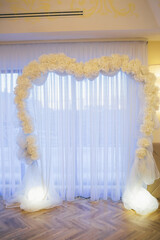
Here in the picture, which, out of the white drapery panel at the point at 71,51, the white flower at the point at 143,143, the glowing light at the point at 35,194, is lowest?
the glowing light at the point at 35,194

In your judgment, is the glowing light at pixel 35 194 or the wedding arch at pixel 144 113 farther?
the glowing light at pixel 35 194

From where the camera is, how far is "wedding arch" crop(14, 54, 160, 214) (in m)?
3.32

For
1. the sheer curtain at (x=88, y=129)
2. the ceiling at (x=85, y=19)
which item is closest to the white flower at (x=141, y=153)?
the sheer curtain at (x=88, y=129)

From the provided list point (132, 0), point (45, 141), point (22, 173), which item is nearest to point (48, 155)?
point (45, 141)

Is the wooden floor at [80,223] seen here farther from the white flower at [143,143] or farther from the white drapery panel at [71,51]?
the white drapery panel at [71,51]

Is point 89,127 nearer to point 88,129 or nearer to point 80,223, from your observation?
point 88,129

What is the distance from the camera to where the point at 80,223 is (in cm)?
303

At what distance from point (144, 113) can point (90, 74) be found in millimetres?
1005

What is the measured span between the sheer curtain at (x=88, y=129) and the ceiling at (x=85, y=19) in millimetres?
534

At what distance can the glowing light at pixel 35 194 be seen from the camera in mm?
3475

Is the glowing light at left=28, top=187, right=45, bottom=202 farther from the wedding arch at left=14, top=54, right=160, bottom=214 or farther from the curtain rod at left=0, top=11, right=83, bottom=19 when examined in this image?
the curtain rod at left=0, top=11, right=83, bottom=19

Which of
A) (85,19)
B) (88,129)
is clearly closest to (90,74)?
(85,19)

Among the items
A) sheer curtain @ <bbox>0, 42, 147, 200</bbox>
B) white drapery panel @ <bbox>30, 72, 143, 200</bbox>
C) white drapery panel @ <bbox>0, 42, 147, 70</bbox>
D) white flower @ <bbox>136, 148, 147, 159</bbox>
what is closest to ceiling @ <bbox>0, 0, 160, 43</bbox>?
white drapery panel @ <bbox>0, 42, 147, 70</bbox>

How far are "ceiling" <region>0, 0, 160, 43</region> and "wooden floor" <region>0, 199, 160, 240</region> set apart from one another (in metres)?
2.73
